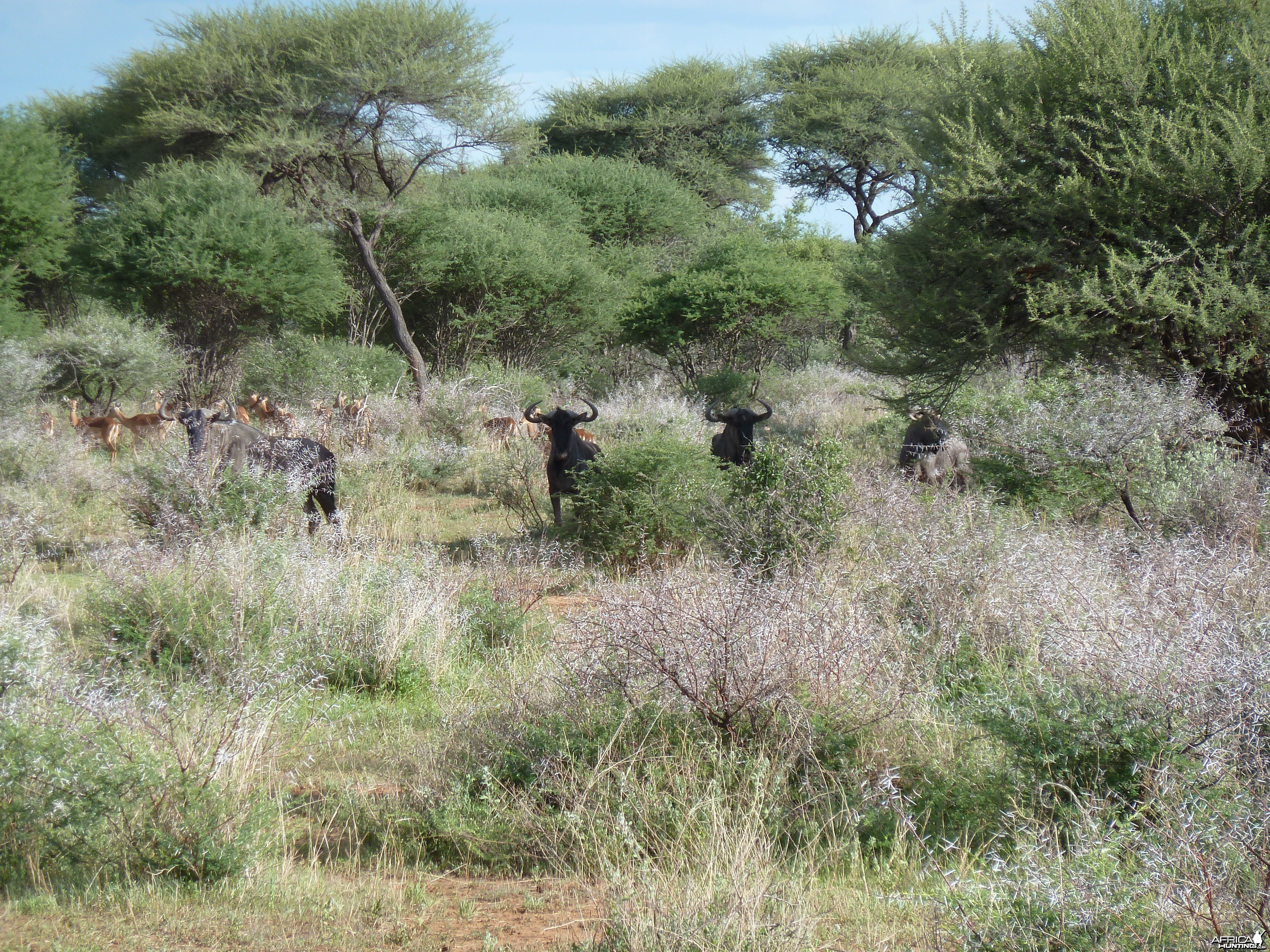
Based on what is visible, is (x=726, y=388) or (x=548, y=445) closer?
(x=548, y=445)

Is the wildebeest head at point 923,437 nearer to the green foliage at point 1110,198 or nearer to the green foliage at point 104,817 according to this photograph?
the green foliage at point 1110,198

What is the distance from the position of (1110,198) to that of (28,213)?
21.1m

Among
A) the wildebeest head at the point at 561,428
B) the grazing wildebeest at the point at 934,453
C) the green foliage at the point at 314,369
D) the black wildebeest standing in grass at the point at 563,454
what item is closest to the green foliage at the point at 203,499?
the black wildebeest standing in grass at the point at 563,454

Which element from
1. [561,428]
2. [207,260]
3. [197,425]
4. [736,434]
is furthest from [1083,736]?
[207,260]

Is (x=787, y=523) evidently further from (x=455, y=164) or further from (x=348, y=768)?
(x=455, y=164)

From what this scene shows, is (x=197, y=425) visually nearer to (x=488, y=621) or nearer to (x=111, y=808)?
(x=488, y=621)

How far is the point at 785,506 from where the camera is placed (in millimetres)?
7191

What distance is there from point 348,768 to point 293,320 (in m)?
19.6

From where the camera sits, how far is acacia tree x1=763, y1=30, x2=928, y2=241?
32.2 m

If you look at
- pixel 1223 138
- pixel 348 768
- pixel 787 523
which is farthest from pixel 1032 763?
pixel 1223 138

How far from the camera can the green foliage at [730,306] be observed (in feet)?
78.7

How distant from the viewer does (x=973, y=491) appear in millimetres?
8750

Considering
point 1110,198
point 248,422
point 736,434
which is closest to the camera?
point 1110,198

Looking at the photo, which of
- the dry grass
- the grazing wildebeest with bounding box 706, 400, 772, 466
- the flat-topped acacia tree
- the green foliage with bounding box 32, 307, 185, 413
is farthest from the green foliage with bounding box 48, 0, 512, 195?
the dry grass
